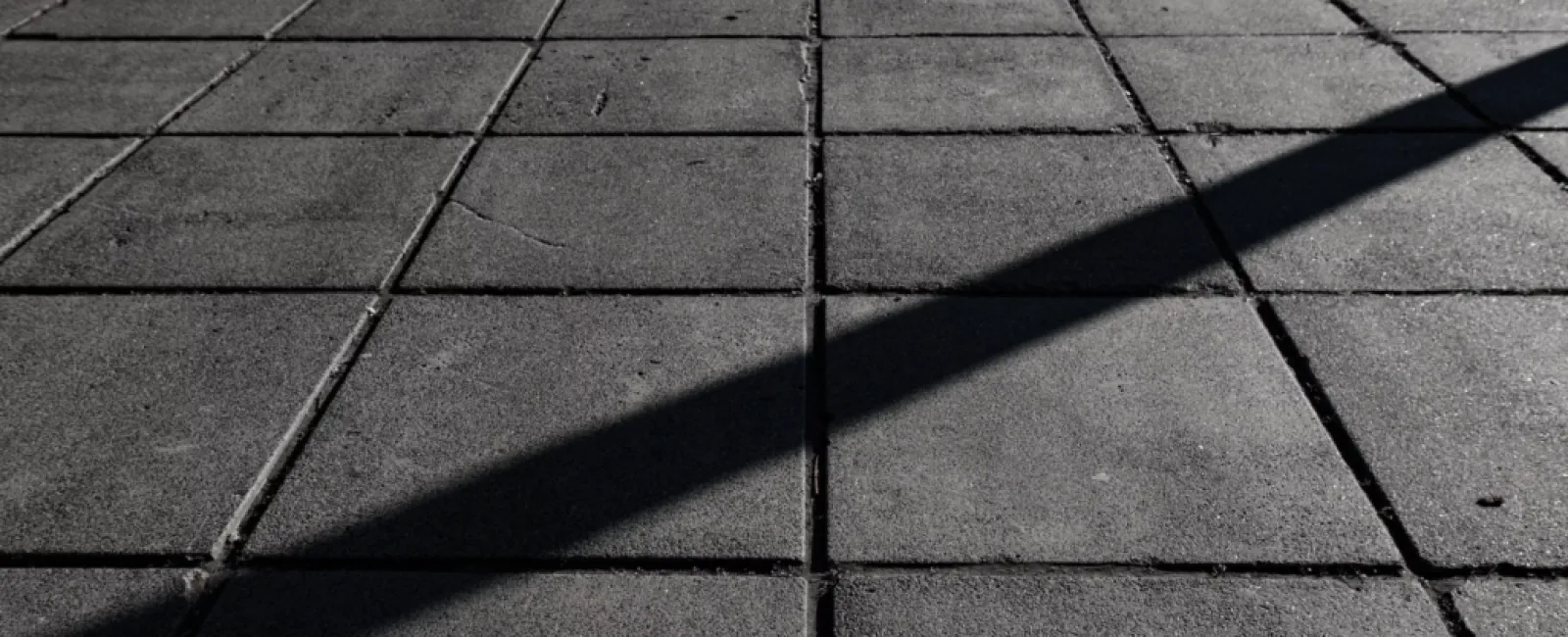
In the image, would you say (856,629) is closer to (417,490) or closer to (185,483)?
(417,490)

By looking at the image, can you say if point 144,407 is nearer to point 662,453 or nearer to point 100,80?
point 662,453

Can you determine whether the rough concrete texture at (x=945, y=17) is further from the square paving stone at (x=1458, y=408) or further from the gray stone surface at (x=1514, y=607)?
the gray stone surface at (x=1514, y=607)

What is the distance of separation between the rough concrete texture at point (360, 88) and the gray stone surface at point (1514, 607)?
3382mm

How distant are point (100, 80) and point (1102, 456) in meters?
4.08

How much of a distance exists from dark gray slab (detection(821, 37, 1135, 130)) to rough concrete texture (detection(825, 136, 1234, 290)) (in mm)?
171

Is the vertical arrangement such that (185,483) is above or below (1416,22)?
above

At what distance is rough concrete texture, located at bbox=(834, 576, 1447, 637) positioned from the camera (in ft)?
7.67

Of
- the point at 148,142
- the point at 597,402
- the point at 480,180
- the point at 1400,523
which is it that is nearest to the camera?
the point at 1400,523

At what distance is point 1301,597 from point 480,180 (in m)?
2.72

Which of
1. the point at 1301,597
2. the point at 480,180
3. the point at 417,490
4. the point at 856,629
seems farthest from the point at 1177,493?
the point at 480,180

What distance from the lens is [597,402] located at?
3.01m

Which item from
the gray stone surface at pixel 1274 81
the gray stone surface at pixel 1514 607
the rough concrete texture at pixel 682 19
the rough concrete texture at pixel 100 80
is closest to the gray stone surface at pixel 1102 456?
the gray stone surface at pixel 1514 607

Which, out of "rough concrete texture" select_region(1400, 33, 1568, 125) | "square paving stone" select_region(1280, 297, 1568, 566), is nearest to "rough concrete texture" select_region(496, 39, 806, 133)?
"square paving stone" select_region(1280, 297, 1568, 566)

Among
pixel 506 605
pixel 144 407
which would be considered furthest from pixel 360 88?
pixel 506 605
